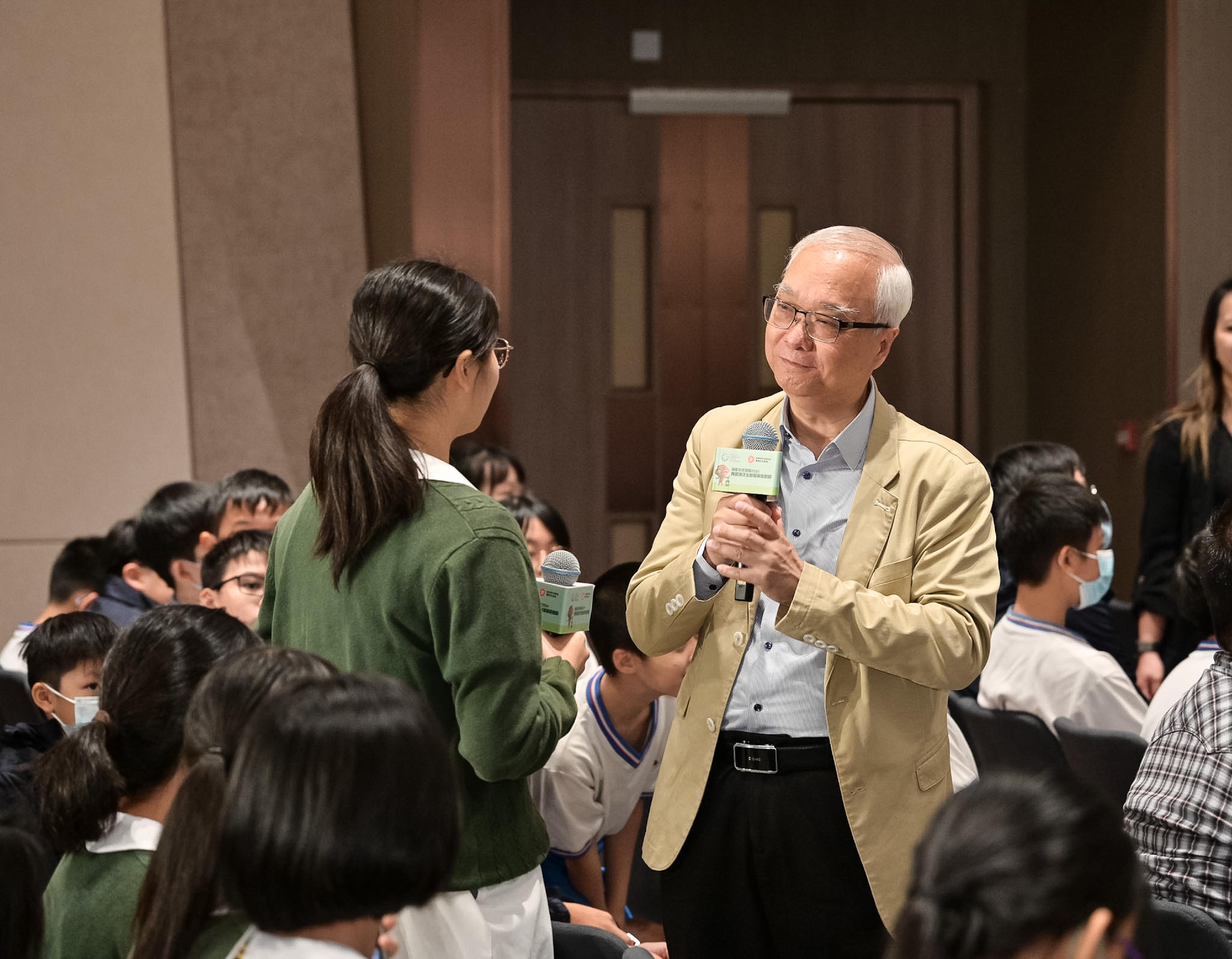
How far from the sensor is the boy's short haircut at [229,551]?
314 centimetres

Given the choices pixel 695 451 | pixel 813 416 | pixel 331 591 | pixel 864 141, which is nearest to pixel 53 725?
pixel 331 591

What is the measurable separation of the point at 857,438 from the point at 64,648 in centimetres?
170

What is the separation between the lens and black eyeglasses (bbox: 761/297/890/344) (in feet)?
6.23

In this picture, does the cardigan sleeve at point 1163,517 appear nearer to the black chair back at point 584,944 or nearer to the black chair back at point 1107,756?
the black chair back at point 1107,756

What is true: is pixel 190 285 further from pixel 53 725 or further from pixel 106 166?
pixel 53 725

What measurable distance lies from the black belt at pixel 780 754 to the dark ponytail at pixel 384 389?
0.59m

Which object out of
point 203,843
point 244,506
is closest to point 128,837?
point 203,843

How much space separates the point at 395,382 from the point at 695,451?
1.69 feet

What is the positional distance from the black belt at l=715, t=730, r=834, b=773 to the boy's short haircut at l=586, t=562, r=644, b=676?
69 cm

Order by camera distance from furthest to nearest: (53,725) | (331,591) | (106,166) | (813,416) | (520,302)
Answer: (520,302) < (106,166) < (53,725) < (813,416) < (331,591)

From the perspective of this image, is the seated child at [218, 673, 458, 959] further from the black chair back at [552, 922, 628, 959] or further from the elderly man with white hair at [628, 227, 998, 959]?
the elderly man with white hair at [628, 227, 998, 959]

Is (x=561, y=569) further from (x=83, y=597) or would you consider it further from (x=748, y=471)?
(x=83, y=597)

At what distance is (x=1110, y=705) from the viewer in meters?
2.97

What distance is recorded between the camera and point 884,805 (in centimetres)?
181
